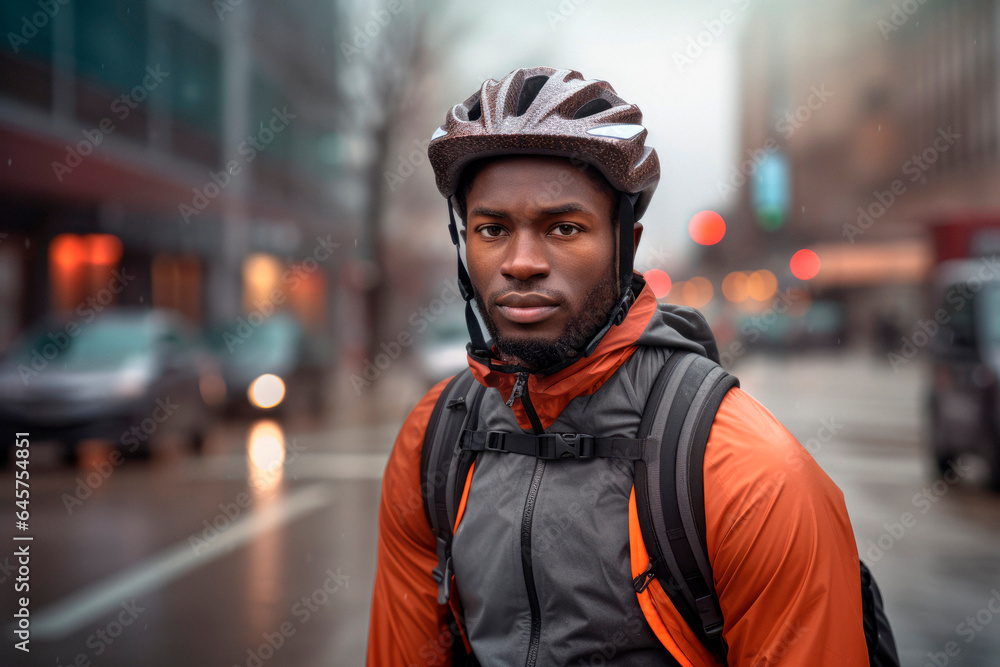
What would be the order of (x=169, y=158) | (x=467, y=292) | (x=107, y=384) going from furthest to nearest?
1. (x=169, y=158)
2. (x=107, y=384)
3. (x=467, y=292)

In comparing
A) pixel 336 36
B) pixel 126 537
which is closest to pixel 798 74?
pixel 336 36

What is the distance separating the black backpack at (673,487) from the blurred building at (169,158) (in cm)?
939

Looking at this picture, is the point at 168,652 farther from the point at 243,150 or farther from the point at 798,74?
the point at 798,74

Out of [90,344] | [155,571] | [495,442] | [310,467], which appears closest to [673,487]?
[495,442]

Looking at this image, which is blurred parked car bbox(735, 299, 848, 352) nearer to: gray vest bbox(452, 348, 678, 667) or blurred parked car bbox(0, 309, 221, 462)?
blurred parked car bbox(0, 309, 221, 462)

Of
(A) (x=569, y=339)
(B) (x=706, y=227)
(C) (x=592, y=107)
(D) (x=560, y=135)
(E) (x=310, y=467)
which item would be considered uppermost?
(B) (x=706, y=227)

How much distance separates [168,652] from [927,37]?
37903mm

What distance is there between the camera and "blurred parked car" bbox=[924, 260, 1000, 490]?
7.41 meters

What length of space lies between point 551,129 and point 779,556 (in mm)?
942

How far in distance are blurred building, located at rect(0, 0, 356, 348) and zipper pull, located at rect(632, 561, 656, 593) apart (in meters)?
9.81

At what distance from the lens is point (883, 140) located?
36906mm

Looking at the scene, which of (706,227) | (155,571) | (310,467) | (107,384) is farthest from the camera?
(706,227)

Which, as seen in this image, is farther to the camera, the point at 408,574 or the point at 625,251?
the point at 408,574

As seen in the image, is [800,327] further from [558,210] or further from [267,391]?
[558,210]
